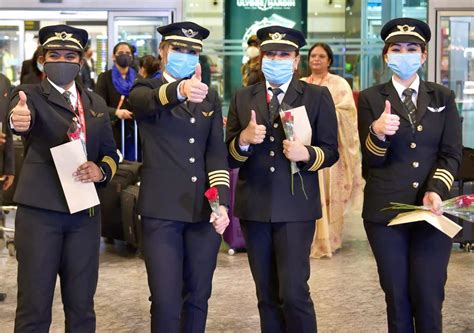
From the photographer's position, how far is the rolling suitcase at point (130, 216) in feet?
24.1

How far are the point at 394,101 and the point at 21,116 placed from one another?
5.37 feet

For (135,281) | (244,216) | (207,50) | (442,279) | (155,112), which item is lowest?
(135,281)

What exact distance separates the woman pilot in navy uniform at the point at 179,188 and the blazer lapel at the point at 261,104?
9.5 inches

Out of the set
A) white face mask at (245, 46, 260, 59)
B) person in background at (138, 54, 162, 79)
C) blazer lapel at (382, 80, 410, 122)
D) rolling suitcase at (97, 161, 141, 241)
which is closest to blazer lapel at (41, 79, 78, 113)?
blazer lapel at (382, 80, 410, 122)

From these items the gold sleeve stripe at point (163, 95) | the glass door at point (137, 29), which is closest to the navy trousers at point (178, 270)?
the gold sleeve stripe at point (163, 95)

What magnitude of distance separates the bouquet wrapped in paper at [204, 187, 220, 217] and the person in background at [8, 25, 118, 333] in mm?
523

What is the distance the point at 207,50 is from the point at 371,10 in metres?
2.04

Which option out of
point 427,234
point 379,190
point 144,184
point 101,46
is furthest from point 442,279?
point 101,46

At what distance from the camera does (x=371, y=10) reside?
11234 millimetres

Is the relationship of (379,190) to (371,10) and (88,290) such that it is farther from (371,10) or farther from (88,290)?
(371,10)

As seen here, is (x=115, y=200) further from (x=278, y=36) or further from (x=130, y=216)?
(x=278, y=36)

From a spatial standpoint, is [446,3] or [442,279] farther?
[446,3]

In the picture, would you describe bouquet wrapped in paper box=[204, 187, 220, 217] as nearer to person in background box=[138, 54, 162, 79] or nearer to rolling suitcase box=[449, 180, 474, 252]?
rolling suitcase box=[449, 180, 474, 252]

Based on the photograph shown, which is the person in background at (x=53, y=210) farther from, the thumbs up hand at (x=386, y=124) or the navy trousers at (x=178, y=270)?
the thumbs up hand at (x=386, y=124)
